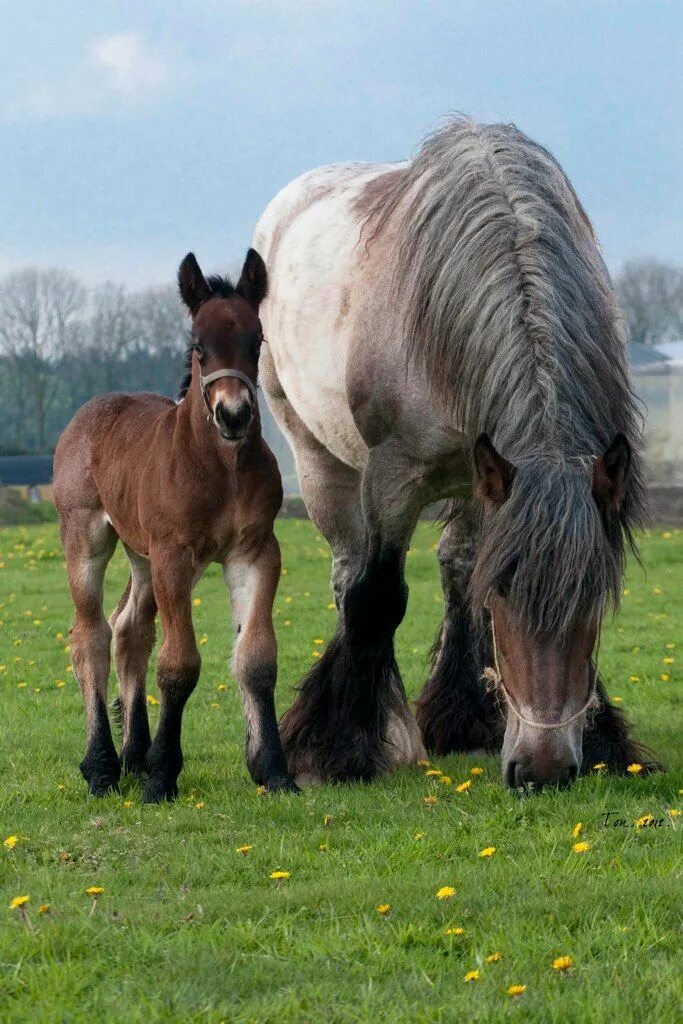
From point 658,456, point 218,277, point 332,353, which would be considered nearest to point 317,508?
point 332,353

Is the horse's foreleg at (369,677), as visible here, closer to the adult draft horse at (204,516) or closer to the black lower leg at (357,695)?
the black lower leg at (357,695)

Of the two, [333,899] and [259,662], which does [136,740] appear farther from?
[333,899]

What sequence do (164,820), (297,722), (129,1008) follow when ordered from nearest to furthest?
(129,1008) < (164,820) < (297,722)

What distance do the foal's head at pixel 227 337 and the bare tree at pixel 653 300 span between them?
27.5 metres

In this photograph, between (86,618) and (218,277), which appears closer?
(218,277)

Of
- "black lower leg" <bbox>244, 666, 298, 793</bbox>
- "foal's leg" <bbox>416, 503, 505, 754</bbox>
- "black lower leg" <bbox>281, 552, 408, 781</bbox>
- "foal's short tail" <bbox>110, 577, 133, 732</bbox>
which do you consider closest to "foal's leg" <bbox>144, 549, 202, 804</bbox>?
"black lower leg" <bbox>244, 666, 298, 793</bbox>

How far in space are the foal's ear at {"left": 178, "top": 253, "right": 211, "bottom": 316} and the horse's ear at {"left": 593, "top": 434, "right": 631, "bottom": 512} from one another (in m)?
1.77

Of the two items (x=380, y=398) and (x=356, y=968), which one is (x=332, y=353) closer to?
(x=380, y=398)

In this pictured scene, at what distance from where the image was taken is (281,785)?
536 cm

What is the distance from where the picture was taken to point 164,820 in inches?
196

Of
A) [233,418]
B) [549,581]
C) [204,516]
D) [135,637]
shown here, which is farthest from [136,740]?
[549,581]

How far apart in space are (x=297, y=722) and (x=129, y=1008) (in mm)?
3206

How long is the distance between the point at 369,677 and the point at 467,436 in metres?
1.40

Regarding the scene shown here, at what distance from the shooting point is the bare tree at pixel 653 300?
32094 millimetres
